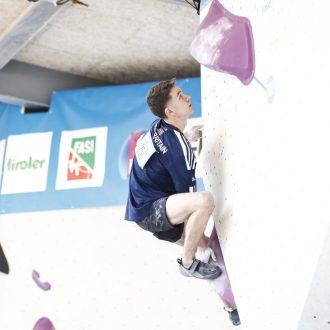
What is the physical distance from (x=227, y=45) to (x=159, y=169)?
64 cm

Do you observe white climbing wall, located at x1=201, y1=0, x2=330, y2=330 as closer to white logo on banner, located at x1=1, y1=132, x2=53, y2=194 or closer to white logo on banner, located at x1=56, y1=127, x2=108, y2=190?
white logo on banner, located at x1=56, y1=127, x2=108, y2=190

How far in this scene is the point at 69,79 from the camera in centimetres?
583

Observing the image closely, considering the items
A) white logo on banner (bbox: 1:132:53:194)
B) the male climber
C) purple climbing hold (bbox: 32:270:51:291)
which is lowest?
purple climbing hold (bbox: 32:270:51:291)

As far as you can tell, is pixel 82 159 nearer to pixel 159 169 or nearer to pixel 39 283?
pixel 39 283

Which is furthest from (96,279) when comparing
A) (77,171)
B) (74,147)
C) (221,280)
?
(221,280)

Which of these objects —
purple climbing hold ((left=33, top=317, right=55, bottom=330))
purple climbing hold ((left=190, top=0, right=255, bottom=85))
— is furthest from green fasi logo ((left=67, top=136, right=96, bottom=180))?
purple climbing hold ((left=190, top=0, right=255, bottom=85))

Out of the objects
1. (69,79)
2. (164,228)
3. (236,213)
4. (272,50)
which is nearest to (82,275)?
(69,79)

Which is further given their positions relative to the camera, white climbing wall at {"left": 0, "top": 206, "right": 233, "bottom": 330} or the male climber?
white climbing wall at {"left": 0, "top": 206, "right": 233, "bottom": 330}

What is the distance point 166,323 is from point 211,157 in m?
1.90

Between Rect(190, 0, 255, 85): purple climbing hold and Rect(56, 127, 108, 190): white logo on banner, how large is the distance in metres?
2.46

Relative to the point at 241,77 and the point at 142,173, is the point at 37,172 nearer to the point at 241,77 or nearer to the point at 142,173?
the point at 142,173

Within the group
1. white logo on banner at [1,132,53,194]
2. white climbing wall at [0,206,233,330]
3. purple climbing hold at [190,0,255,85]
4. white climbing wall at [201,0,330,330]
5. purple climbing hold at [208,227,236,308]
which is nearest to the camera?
white climbing wall at [201,0,330,330]

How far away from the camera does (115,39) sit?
523cm

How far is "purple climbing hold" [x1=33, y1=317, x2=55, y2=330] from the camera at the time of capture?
528cm
